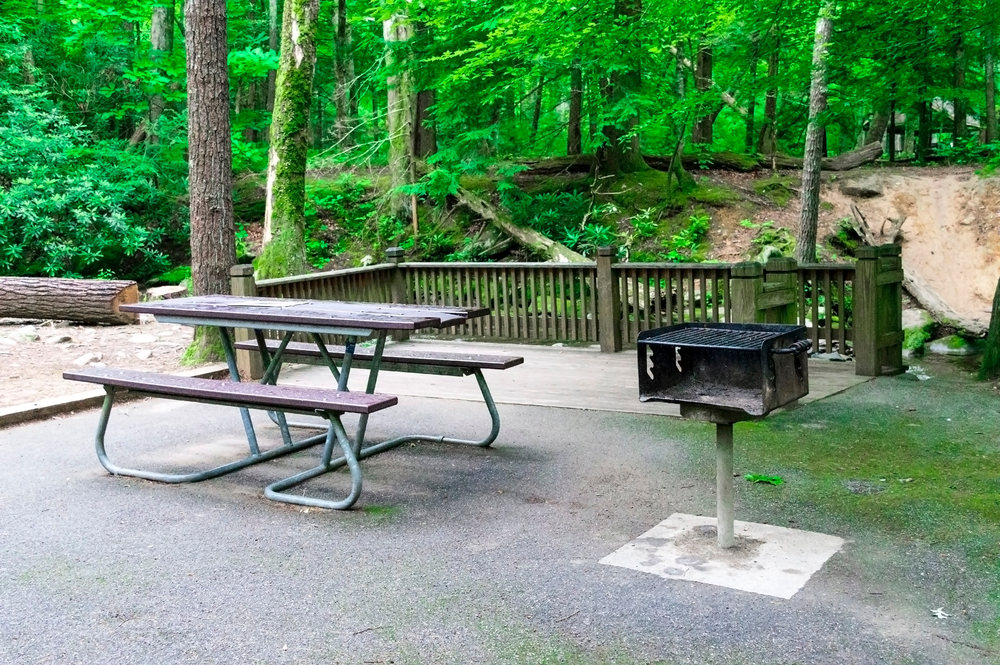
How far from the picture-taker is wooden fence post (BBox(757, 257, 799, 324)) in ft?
24.8

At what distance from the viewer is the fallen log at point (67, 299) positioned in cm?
1126

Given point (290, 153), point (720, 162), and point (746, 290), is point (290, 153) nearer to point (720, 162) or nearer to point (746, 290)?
point (746, 290)

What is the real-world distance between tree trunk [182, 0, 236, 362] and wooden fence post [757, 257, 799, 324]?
5.28 meters

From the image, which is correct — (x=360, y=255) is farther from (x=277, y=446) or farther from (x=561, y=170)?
(x=277, y=446)

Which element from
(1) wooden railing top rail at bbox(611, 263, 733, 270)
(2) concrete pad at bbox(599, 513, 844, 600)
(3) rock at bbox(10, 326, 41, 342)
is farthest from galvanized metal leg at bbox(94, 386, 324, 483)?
(3) rock at bbox(10, 326, 41, 342)

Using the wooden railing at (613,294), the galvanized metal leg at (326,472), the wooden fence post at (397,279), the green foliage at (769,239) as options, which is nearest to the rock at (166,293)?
the wooden fence post at (397,279)

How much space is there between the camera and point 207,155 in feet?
30.3

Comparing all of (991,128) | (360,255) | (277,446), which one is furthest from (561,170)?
(277,446)

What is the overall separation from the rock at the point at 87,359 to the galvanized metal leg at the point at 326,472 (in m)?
4.79

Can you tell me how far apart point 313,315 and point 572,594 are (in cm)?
247

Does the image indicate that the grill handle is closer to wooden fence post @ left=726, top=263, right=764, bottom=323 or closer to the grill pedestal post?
the grill pedestal post

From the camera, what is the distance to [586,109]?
14945 mm

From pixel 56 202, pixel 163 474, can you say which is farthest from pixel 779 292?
pixel 56 202

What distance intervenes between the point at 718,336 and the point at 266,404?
236cm
